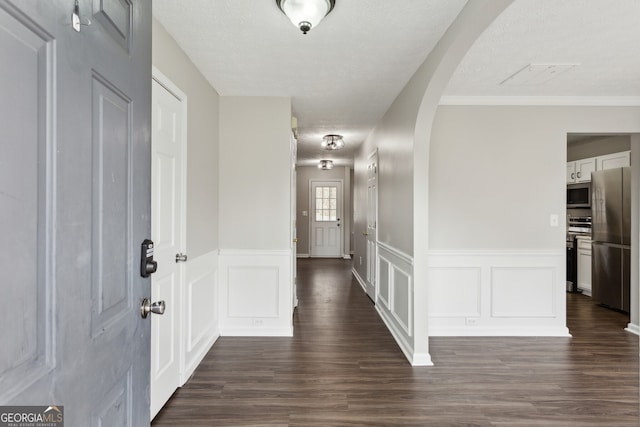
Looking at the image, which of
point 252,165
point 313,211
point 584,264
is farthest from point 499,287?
point 313,211

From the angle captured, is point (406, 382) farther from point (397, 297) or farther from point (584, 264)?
point (584, 264)

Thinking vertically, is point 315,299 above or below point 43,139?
below

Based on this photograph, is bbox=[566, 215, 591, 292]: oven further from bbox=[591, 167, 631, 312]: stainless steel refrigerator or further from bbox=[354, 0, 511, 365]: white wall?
bbox=[354, 0, 511, 365]: white wall

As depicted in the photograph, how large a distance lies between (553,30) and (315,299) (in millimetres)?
3951

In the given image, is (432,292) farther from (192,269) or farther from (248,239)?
(192,269)

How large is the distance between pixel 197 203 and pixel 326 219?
647 cm

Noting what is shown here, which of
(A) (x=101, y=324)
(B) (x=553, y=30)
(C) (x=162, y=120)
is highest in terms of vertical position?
(B) (x=553, y=30)

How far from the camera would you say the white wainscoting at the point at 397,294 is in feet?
9.55

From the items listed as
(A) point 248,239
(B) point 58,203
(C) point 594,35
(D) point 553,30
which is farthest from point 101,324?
(C) point 594,35

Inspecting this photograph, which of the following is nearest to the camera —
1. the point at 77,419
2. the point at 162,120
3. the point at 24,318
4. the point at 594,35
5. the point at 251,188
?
the point at 24,318

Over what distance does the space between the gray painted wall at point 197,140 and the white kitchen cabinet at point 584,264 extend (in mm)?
5096

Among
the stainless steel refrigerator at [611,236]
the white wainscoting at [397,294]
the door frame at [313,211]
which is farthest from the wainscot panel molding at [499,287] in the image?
the door frame at [313,211]

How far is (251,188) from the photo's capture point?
11.1ft

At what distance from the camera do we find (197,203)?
2.73m
